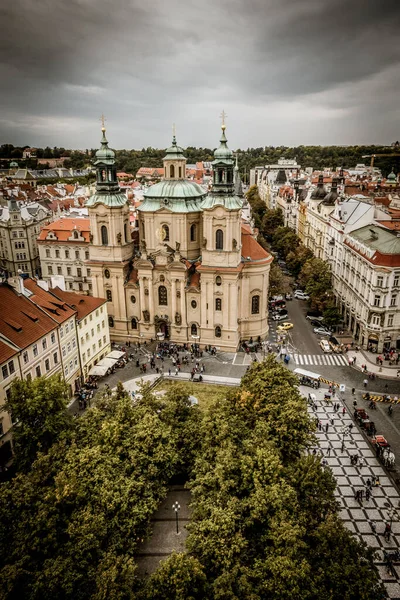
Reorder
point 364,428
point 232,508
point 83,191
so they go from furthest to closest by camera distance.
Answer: point 83,191, point 364,428, point 232,508

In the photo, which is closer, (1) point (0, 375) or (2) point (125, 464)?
(2) point (125, 464)

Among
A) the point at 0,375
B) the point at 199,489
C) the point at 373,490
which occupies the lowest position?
the point at 373,490

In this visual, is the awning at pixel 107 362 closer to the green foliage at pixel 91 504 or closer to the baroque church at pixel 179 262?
the baroque church at pixel 179 262

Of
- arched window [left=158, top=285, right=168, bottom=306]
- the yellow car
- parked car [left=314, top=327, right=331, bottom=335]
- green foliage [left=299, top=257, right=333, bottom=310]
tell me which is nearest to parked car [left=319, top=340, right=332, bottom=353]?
parked car [left=314, top=327, right=331, bottom=335]

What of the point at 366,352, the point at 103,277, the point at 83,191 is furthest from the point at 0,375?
the point at 83,191

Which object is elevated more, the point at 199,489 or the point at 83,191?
the point at 83,191

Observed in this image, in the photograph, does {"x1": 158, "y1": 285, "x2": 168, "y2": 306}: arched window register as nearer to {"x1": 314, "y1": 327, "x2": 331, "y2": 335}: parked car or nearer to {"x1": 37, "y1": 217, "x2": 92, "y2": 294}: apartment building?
{"x1": 37, "y1": 217, "x2": 92, "y2": 294}: apartment building

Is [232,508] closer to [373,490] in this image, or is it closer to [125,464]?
[125,464]

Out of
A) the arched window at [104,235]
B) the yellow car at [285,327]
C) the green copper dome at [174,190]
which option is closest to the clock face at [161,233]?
the green copper dome at [174,190]
